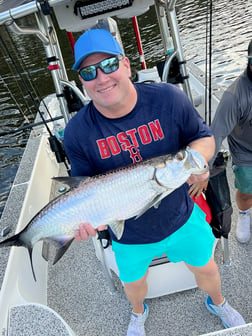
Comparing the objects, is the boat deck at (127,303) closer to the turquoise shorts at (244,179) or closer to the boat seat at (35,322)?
the turquoise shorts at (244,179)

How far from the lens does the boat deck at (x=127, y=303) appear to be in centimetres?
256

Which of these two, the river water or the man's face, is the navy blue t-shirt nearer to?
the man's face

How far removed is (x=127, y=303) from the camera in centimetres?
281

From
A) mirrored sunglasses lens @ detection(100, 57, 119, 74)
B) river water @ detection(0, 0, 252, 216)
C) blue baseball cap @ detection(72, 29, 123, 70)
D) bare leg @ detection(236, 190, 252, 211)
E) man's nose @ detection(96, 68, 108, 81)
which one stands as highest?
blue baseball cap @ detection(72, 29, 123, 70)

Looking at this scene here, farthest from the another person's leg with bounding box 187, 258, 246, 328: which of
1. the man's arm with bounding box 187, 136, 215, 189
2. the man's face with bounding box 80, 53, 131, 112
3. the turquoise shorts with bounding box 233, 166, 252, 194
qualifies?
the man's face with bounding box 80, 53, 131, 112

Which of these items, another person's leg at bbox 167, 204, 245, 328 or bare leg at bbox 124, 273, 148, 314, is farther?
bare leg at bbox 124, 273, 148, 314

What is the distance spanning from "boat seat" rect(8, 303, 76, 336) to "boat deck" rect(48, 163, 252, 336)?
912 mm

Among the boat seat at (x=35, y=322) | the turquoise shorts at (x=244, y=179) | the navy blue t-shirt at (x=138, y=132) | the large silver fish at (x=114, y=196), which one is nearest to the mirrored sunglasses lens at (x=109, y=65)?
the navy blue t-shirt at (x=138, y=132)

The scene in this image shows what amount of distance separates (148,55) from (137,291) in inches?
436

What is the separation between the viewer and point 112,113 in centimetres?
180

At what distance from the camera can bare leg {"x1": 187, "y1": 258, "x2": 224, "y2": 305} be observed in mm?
2225

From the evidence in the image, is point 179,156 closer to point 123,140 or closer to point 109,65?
point 123,140

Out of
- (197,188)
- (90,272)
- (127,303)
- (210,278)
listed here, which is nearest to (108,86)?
(197,188)

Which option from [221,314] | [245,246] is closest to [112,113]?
[221,314]
